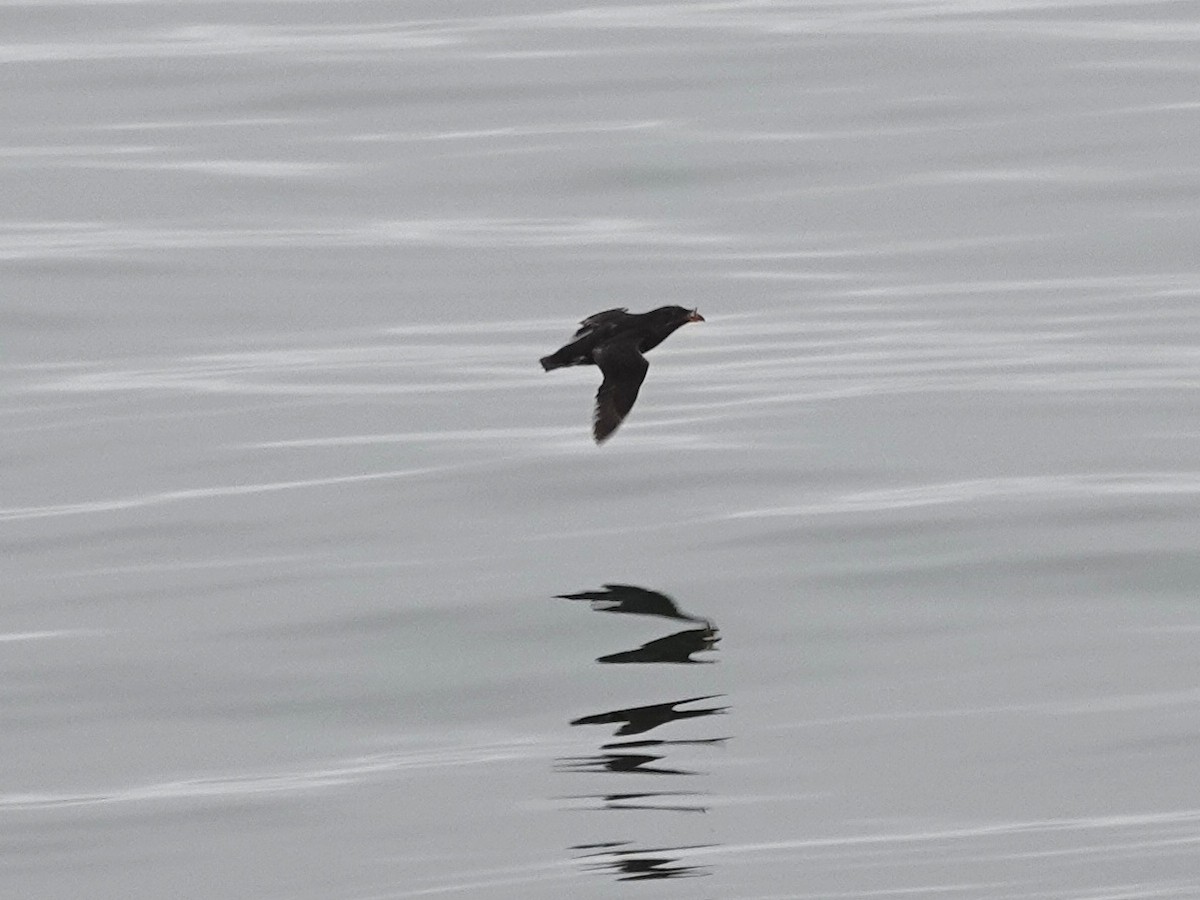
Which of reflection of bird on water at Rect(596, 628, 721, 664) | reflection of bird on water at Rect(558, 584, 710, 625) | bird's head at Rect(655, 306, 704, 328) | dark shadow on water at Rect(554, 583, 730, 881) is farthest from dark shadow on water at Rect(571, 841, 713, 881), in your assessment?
bird's head at Rect(655, 306, 704, 328)

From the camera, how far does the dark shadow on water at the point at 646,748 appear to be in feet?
40.0

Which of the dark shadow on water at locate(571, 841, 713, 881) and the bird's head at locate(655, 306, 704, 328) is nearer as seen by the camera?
the dark shadow on water at locate(571, 841, 713, 881)

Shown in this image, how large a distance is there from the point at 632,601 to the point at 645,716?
1.98m

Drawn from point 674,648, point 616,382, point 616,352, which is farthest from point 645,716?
point 616,352

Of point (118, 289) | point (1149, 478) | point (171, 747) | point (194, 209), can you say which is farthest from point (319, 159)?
point (171, 747)

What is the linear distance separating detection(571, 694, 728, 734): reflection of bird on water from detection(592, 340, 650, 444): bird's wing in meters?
1.72

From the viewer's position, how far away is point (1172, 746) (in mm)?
13445

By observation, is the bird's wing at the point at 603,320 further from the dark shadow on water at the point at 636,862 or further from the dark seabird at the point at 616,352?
the dark shadow on water at the point at 636,862

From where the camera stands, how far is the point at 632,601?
51.8 feet

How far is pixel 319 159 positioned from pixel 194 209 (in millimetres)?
2564

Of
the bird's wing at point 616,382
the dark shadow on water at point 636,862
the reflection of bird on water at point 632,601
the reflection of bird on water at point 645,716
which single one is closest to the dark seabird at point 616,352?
the bird's wing at point 616,382

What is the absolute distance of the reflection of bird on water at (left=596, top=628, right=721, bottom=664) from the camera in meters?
14.7

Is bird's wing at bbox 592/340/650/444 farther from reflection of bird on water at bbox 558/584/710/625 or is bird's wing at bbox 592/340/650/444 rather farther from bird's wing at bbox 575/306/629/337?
reflection of bird on water at bbox 558/584/710/625

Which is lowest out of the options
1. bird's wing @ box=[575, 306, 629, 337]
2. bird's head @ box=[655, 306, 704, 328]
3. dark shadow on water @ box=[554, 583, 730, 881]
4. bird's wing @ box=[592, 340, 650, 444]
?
dark shadow on water @ box=[554, 583, 730, 881]
